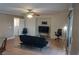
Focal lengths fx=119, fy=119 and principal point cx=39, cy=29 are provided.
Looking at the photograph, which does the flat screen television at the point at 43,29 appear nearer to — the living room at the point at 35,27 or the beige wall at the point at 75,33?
the living room at the point at 35,27

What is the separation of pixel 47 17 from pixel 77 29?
0.63 meters

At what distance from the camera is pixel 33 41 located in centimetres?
231

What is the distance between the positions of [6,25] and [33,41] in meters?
0.59

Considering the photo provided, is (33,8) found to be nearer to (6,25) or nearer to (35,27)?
(35,27)

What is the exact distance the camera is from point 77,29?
Answer: 1.86 m

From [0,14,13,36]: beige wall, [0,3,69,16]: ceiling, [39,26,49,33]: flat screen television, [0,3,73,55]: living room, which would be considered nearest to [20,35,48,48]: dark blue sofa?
[0,3,73,55]: living room

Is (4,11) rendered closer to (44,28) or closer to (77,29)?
(44,28)

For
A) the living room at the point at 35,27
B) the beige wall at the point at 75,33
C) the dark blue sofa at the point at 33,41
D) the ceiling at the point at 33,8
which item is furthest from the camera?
the dark blue sofa at the point at 33,41

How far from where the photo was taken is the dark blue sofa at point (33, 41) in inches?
89.8

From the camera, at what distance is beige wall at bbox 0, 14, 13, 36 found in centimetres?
212

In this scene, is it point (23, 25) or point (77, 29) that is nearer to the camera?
point (77, 29)

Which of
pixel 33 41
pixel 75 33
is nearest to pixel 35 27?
pixel 33 41

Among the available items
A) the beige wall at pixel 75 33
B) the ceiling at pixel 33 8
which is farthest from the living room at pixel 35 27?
the beige wall at pixel 75 33
